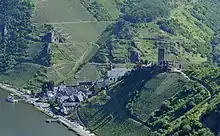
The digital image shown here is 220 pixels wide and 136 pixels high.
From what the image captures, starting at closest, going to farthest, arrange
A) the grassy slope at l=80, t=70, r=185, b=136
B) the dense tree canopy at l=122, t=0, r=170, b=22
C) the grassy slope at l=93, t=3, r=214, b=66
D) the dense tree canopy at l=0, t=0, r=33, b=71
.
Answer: the grassy slope at l=80, t=70, r=185, b=136
the grassy slope at l=93, t=3, r=214, b=66
the dense tree canopy at l=0, t=0, r=33, b=71
the dense tree canopy at l=122, t=0, r=170, b=22

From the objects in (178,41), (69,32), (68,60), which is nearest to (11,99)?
(68,60)

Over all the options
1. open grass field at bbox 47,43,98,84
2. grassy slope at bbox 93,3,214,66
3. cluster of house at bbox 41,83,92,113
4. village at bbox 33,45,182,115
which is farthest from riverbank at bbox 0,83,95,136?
grassy slope at bbox 93,3,214,66

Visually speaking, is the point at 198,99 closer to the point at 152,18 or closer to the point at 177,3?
the point at 152,18

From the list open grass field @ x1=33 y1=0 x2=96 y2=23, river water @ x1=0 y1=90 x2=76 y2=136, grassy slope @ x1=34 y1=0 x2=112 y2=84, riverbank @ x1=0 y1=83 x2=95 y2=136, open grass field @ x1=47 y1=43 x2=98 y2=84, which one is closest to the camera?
riverbank @ x1=0 y1=83 x2=95 y2=136

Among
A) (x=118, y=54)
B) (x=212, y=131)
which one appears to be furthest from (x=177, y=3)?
(x=212, y=131)

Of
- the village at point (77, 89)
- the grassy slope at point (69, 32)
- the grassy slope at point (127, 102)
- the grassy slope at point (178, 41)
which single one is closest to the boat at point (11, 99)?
the village at point (77, 89)

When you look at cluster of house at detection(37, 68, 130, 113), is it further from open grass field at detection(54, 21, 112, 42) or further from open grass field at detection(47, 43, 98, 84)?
open grass field at detection(54, 21, 112, 42)
